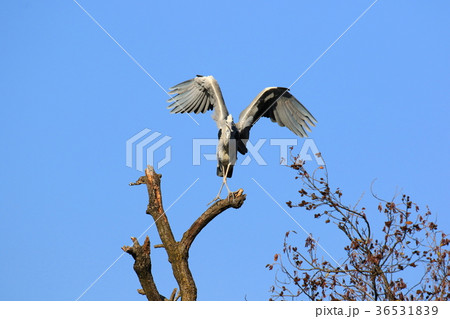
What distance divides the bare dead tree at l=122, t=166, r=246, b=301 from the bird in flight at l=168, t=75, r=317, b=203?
0.73 meters

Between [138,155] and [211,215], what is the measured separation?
9.64 ft

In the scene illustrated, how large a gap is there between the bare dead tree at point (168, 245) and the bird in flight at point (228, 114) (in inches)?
28.7

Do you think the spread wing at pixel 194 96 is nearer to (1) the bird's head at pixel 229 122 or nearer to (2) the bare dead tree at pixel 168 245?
(1) the bird's head at pixel 229 122

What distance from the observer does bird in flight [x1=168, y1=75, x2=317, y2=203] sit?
42.3 ft

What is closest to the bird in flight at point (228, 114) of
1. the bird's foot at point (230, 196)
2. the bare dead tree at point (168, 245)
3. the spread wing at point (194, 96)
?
the spread wing at point (194, 96)

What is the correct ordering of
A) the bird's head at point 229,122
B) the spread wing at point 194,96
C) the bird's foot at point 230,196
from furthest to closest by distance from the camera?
the spread wing at point 194,96 → the bird's head at point 229,122 → the bird's foot at point 230,196

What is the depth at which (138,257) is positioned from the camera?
11.0 metres

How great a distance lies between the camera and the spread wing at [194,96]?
44.8 feet

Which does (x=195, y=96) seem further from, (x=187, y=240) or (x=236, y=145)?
(x=187, y=240)

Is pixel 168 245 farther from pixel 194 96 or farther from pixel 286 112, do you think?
pixel 286 112

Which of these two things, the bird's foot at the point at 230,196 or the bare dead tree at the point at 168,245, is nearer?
the bare dead tree at the point at 168,245

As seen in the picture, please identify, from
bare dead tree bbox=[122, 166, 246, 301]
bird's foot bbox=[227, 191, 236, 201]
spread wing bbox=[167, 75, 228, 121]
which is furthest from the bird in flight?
bare dead tree bbox=[122, 166, 246, 301]

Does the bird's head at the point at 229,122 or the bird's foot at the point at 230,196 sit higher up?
the bird's head at the point at 229,122

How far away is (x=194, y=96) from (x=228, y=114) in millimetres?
968
